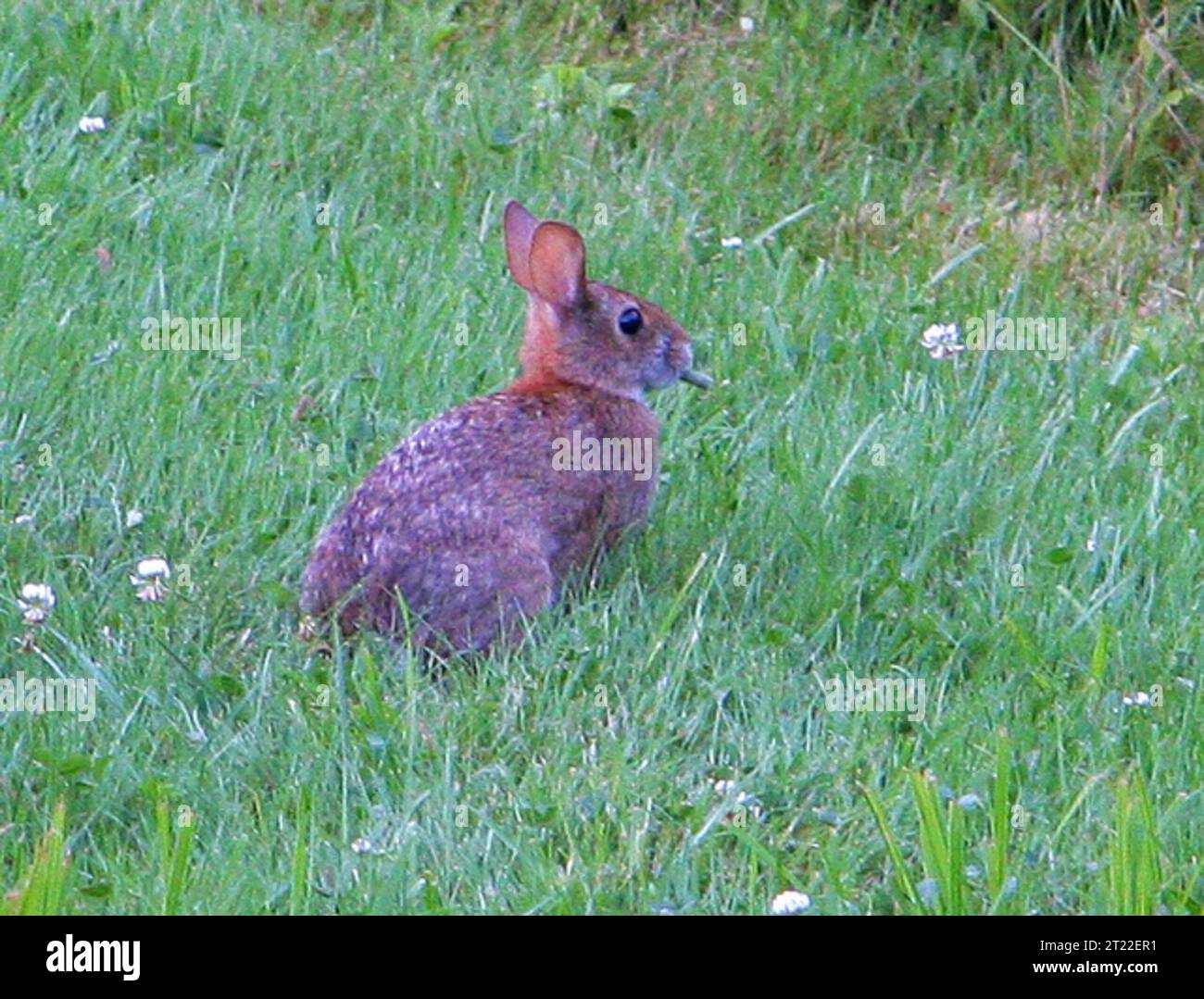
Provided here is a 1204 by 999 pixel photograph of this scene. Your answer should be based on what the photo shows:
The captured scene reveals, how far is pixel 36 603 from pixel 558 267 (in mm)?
1653

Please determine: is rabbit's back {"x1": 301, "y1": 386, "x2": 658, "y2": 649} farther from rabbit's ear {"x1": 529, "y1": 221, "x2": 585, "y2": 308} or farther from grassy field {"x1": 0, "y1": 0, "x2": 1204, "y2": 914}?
rabbit's ear {"x1": 529, "y1": 221, "x2": 585, "y2": 308}

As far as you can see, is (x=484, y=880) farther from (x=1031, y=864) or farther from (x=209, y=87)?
(x=209, y=87)

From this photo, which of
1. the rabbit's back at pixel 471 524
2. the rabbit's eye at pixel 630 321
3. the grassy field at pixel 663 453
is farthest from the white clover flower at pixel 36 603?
the rabbit's eye at pixel 630 321

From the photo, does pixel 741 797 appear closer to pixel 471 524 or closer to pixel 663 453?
pixel 471 524

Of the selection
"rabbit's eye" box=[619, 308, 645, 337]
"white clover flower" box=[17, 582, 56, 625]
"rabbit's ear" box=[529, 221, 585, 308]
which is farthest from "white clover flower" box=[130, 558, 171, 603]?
"rabbit's eye" box=[619, 308, 645, 337]

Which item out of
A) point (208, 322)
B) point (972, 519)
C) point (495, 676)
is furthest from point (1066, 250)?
point (495, 676)

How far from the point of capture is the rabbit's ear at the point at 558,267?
5891 mm

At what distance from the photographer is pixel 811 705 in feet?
16.3

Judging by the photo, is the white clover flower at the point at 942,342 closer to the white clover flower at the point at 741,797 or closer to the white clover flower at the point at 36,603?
the white clover flower at the point at 741,797

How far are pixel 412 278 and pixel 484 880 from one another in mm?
3188

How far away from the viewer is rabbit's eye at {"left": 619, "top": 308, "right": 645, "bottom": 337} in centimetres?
602

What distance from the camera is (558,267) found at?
19.6 feet
